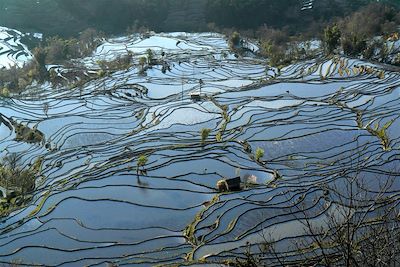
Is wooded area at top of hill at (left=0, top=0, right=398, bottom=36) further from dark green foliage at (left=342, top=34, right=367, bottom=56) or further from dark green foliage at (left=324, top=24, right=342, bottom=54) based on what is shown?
dark green foliage at (left=342, top=34, right=367, bottom=56)

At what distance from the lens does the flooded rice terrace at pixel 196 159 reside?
21.3 ft

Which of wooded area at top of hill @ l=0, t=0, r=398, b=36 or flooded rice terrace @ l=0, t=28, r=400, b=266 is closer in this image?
flooded rice terrace @ l=0, t=28, r=400, b=266

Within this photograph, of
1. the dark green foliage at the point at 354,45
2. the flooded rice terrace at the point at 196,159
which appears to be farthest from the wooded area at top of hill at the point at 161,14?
the flooded rice terrace at the point at 196,159

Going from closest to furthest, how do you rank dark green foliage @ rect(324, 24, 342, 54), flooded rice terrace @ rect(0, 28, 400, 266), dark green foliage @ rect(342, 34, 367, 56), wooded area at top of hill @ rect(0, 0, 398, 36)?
1. flooded rice terrace @ rect(0, 28, 400, 266)
2. dark green foliage @ rect(342, 34, 367, 56)
3. dark green foliage @ rect(324, 24, 342, 54)
4. wooded area at top of hill @ rect(0, 0, 398, 36)

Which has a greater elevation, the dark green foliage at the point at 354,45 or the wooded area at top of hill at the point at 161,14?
the dark green foliage at the point at 354,45

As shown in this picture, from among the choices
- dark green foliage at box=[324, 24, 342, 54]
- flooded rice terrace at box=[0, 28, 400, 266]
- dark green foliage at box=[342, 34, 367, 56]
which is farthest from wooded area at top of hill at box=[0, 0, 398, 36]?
flooded rice terrace at box=[0, 28, 400, 266]

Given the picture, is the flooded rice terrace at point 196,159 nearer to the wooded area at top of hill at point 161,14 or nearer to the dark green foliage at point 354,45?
the dark green foliage at point 354,45

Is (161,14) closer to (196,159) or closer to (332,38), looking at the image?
(332,38)

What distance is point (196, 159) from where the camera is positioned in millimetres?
9188

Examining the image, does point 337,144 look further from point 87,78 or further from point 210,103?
point 87,78

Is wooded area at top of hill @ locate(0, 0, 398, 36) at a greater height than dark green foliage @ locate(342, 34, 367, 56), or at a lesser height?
lesser

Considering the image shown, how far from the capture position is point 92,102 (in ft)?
44.8

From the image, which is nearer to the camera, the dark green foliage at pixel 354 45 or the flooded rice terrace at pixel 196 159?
the flooded rice terrace at pixel 196 159

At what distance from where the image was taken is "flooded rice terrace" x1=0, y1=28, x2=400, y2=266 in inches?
255
